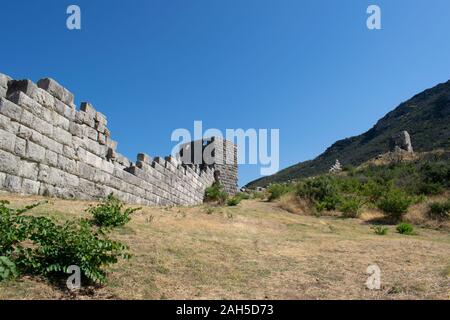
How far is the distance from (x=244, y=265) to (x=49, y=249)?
292 cm

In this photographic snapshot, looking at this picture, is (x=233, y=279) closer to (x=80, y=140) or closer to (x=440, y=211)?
(x=80, y=140)

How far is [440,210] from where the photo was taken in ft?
49.8

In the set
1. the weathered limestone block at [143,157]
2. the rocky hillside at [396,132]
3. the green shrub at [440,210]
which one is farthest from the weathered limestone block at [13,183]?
the rocky hillside at [396,132]

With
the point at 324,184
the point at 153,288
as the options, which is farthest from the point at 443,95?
the point at 153,288

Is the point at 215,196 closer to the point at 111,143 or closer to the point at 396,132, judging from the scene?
the point at 111,143

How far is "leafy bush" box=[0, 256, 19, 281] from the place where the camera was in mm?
3711

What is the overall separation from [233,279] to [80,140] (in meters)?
5.87

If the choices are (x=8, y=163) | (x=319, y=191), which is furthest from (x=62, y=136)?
(x=319, y=191)

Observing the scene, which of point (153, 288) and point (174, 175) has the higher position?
point (174, 175)

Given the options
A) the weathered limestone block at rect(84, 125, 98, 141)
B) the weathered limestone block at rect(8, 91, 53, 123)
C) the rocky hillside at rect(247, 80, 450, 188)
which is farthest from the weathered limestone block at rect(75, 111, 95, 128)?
the rocky hillside at rect(247, 80, 450, 188)

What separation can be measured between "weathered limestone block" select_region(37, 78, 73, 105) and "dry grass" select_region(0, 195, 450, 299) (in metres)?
2.60

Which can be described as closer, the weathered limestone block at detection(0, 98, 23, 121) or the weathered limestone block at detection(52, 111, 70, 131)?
the weathered limestone block at detection(0, 98, 23, 121)

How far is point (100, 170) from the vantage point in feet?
33.4

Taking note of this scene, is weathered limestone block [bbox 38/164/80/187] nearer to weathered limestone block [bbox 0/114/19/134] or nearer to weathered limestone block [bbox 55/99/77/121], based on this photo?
weathered limestone block [bbox 0/114/19/134]
